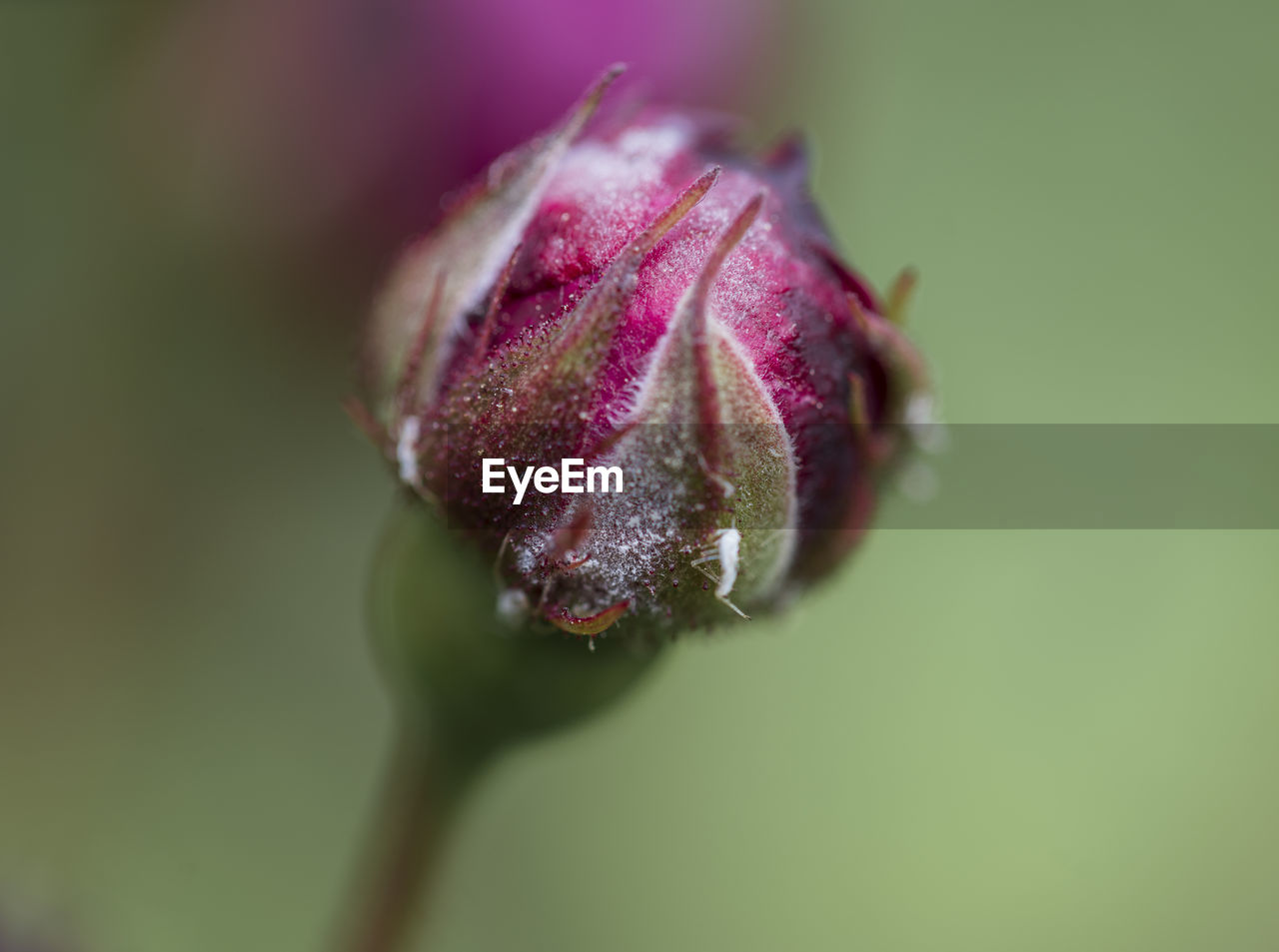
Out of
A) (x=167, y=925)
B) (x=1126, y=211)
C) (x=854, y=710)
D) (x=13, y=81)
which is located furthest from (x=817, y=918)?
(x=13, y=81)

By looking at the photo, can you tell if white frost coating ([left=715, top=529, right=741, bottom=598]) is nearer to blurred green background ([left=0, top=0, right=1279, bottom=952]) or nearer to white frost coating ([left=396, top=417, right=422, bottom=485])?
white frost coating ([left=396, top=417, right=422, bottom=485])

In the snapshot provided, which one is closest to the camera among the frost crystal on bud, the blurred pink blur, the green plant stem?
the frost crystal on bud

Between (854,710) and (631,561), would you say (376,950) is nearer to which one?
(631,561)

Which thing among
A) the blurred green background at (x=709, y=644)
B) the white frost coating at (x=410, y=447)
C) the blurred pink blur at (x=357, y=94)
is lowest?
the white frost coating at (x=410, y=447)

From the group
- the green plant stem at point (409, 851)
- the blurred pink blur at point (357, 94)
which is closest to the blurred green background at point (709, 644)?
the blurred pink blur at point (357, 94)

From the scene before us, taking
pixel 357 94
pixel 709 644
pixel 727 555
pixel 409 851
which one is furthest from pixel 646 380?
pixel 357 94

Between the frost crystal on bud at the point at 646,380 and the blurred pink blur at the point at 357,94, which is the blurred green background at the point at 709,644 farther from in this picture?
the frost crystal on bud at the point at 646,380

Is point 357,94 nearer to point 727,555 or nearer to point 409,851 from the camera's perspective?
point 409,851

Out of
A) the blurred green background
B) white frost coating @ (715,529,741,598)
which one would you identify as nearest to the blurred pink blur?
the blurred green background
